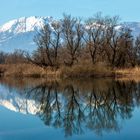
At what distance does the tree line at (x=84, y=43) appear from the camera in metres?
70.8

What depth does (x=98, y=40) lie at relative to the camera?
7162cm

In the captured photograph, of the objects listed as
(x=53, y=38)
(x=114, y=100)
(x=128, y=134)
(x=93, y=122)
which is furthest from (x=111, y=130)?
(x=53, y=38)

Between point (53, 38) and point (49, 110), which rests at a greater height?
point (53, 38)

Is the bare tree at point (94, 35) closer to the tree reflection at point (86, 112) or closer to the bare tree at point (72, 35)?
the bare tree at point (72, 35)

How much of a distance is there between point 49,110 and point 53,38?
53.2 metres

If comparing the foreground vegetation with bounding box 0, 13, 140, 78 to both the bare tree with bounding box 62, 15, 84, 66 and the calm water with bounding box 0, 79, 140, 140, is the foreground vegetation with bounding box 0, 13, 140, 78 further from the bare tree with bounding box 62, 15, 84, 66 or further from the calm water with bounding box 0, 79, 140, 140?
the calm water with bounding box 0, 79, 140, 140

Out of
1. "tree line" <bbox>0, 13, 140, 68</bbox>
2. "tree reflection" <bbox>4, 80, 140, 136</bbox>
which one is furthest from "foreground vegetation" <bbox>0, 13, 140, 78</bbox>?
"tree reflection" <bbox>4, 80, 140, 136</bbox>

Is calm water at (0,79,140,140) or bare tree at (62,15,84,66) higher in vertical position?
bare tree at (62,15,84,66)

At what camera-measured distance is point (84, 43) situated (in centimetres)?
7300

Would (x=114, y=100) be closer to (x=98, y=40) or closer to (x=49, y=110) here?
(x=49, y=110)

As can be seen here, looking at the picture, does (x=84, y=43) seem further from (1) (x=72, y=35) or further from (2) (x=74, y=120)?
(2) (x=74, y=120)

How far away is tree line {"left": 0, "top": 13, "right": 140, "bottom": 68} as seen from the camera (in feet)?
232

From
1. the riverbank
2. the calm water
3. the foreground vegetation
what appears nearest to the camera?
the calm water

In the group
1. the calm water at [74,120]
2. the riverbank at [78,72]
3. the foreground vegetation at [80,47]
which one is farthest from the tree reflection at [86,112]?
the foreground vegetation at [80,47]
